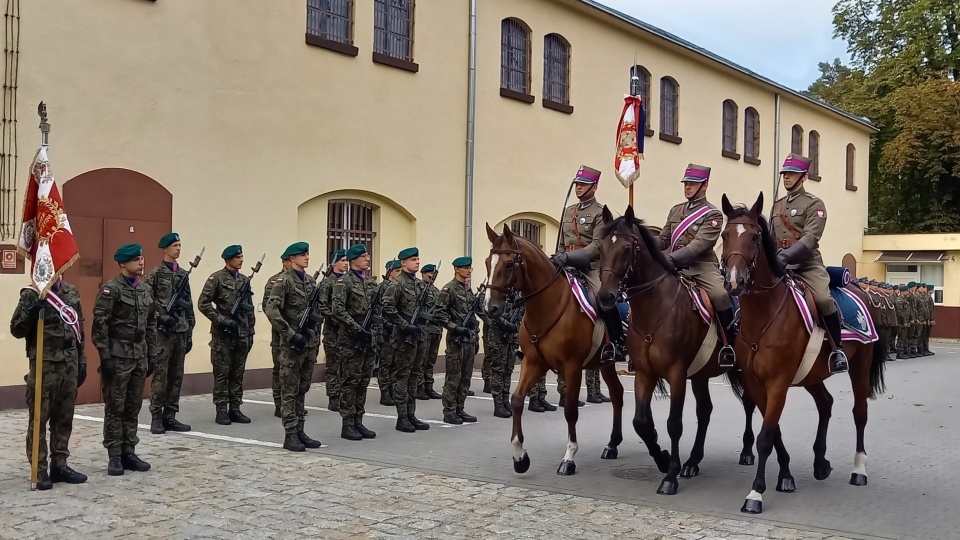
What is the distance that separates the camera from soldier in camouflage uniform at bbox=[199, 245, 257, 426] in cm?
1063

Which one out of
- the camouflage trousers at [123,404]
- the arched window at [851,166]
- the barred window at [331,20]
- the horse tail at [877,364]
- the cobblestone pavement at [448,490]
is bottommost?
the cobblestone pavement at [448,490]

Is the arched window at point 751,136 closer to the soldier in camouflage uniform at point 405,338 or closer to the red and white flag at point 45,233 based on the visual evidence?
the soldier in camouflage uniform at point 405,338

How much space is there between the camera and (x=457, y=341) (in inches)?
435

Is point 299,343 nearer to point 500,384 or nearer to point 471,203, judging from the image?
point 500,384

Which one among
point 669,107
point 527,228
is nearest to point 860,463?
point 527,228

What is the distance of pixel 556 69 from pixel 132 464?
1426cm

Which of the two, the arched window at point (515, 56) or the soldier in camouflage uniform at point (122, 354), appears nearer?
the soldier in camouflage uniform at point (122, 354)

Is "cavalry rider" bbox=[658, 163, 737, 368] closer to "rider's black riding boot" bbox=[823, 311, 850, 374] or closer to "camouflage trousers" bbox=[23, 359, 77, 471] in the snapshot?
"rider's black riding boot" bbox=[823, 311, 850, 374]

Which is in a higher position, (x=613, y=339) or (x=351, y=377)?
(x=613, y=339)

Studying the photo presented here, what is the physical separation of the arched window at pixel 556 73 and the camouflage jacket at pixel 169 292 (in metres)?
10.6

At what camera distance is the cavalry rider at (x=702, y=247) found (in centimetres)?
780

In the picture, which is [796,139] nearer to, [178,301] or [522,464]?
[178,301]

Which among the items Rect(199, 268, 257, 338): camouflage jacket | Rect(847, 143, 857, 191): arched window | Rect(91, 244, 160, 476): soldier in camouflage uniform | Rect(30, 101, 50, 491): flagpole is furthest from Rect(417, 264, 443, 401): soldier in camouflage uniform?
Rect(847, 143, 857, 191): arched window

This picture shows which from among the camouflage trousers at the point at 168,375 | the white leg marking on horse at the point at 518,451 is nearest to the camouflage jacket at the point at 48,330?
the camouflage trousers at the point at 168,375
